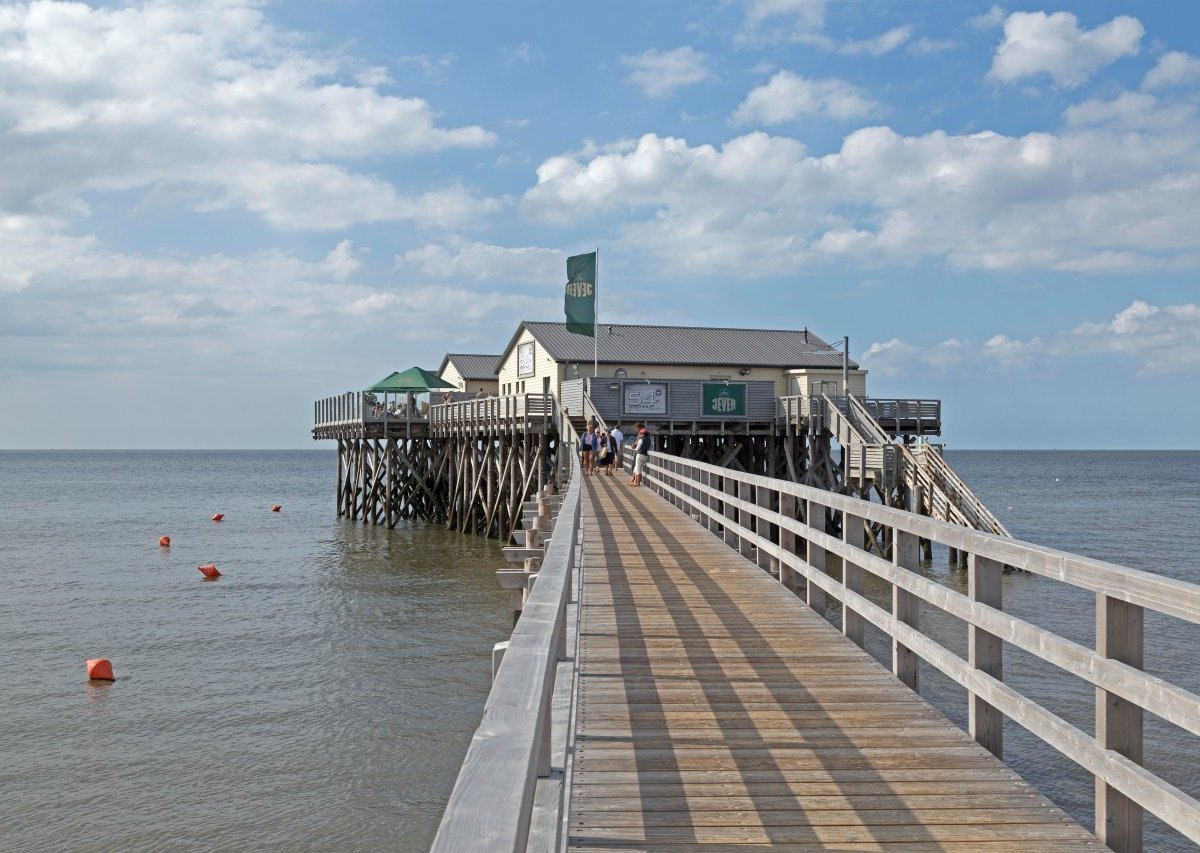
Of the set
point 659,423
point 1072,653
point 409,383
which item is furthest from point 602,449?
point 1072,653

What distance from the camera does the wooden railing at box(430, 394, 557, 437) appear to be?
31781 millimetres

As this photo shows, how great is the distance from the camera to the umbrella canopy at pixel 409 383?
39688 millimetres

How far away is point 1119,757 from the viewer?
3.64m

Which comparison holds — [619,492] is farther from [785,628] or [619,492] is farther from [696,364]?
[696,364]

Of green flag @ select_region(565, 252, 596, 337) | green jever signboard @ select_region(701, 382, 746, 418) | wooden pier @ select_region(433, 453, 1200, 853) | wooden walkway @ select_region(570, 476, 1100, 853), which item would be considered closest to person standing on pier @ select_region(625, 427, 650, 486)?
green jever signboard @ select_region(701, 382, 746, 418)

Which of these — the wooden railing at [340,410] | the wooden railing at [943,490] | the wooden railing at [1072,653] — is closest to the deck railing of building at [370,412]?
the wooden railing at [340,410]

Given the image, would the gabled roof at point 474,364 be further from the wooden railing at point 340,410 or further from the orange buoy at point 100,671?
the orange buoy at point 100,671

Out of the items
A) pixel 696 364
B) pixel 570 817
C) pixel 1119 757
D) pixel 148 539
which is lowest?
pixel 148 539

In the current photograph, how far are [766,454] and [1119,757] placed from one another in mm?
31537

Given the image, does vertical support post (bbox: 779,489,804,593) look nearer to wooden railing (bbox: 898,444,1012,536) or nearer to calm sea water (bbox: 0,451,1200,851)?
calm sea water (bbox: 0,451,1200,851)

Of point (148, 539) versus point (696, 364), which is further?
point (696, 364)

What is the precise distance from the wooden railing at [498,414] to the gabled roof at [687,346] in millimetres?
4315

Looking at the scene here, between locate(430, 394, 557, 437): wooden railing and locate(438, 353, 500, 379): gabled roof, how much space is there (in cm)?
1290

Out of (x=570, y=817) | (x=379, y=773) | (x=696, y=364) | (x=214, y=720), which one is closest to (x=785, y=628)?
(x=570, y=817)
